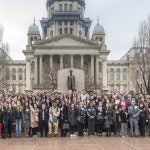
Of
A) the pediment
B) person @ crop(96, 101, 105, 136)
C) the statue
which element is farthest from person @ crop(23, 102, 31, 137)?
the pediment

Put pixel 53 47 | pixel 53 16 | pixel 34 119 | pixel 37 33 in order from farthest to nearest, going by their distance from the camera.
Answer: pixel 53 16 < pixel 37 33 < pixel 53 47 < pixel 34 119

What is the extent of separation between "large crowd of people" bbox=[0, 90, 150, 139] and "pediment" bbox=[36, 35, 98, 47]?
77.4 meters

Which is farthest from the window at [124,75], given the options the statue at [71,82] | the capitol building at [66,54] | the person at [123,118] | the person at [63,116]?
the person at [63,116]

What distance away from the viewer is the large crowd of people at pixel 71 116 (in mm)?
21172

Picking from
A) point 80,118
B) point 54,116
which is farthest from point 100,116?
point 54,116

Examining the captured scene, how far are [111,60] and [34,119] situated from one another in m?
106

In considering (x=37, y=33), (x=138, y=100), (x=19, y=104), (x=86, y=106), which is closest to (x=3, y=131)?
(x=19, y=104)

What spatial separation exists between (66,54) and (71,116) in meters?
79.8

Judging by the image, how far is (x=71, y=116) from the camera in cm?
2136

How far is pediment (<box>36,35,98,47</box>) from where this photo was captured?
99312mm

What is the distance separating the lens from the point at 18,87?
4956 inches

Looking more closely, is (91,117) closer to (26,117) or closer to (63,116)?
(63,116)

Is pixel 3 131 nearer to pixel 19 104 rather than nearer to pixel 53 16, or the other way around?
pixel 19 104

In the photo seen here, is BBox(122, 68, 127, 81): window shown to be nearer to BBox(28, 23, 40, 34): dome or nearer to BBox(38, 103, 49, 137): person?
BBox(28, 23, 40, 34): dome
